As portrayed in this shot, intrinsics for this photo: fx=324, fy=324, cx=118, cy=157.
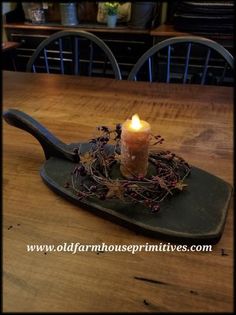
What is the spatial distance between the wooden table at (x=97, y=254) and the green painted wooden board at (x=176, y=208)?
0.02 metres

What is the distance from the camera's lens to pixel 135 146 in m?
0.49

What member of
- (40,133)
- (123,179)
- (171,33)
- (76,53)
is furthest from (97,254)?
(171,33)

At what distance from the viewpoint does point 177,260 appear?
43 centimetres

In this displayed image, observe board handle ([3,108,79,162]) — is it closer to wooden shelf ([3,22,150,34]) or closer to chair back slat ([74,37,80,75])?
chair back slat ([74,37,80,75])

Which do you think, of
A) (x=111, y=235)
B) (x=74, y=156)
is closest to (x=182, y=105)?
(x=74, y=156)

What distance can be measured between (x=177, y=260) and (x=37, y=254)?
0.19m

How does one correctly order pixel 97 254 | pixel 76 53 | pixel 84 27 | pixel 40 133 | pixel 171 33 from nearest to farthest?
1. pixel 97 254
2. pixel 40 133
3. pixel 76 53
4. pixel 171 33
5. pixel 84 27

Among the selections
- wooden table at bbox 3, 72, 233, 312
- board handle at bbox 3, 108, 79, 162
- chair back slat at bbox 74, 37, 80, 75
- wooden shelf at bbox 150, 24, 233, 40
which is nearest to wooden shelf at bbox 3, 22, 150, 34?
wooden shelf at bbox 150, 24, 233, 40

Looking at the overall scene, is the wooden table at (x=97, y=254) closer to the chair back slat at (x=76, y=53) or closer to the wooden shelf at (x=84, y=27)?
the chair back slat at (x=76, y=53)

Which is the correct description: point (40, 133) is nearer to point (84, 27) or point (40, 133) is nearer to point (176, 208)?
point (176, 208)

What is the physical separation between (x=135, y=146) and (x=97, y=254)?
0.17 meters

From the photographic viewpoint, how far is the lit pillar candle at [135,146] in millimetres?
484

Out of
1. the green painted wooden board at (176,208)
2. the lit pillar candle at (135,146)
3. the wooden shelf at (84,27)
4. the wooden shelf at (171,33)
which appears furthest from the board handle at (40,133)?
the wooden shelf at (84,27)

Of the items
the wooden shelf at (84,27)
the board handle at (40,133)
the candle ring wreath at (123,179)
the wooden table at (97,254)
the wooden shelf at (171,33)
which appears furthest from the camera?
the wooden shelf at (84,27)
